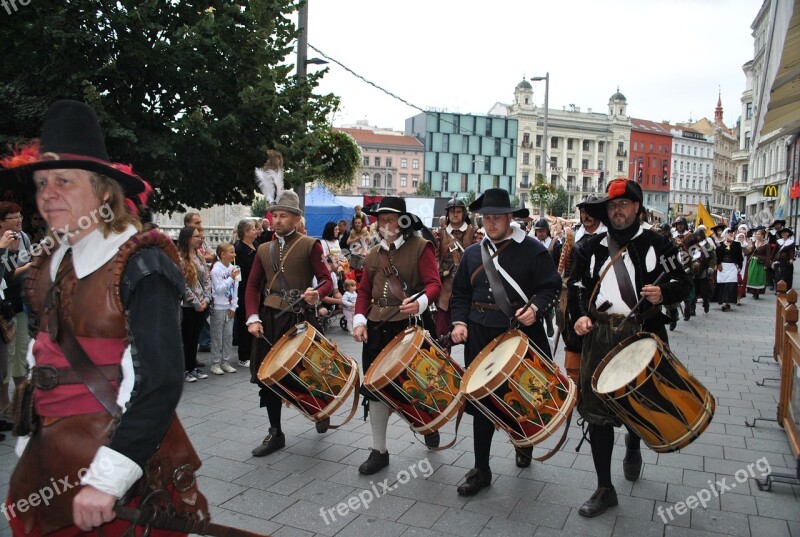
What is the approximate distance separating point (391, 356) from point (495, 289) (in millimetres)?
912

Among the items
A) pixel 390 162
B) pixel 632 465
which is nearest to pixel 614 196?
pixel 632 465

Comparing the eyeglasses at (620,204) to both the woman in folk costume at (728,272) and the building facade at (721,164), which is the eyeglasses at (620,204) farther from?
the building facade at (721,164)

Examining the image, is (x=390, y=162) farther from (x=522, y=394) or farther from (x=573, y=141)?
(x=522, y=394)

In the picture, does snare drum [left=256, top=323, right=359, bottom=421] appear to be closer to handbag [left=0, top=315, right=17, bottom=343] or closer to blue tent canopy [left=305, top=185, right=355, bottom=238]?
handbag [left=0, top=315, right=17, bottom=343]

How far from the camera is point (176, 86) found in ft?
29.5

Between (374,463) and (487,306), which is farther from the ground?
(487,306)

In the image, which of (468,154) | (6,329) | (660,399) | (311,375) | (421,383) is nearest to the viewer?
(660,399)

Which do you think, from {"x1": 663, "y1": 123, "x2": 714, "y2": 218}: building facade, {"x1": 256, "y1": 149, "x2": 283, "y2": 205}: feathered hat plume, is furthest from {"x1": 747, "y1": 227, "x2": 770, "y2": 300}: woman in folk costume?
{"x1": 663, "y1": 123, "x2": 714, "y2": 218}: building facade

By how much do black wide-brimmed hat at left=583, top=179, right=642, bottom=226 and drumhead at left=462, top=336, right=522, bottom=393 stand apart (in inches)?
Result: 46.1

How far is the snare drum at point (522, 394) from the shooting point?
12.8ft

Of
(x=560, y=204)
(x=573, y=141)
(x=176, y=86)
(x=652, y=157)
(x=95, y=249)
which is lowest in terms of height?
(x=95, y=249)

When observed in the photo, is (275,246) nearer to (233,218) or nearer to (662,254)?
(662,254)

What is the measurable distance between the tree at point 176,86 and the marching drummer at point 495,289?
18.3 ft

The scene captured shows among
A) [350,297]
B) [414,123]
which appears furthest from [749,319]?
[414,123]
